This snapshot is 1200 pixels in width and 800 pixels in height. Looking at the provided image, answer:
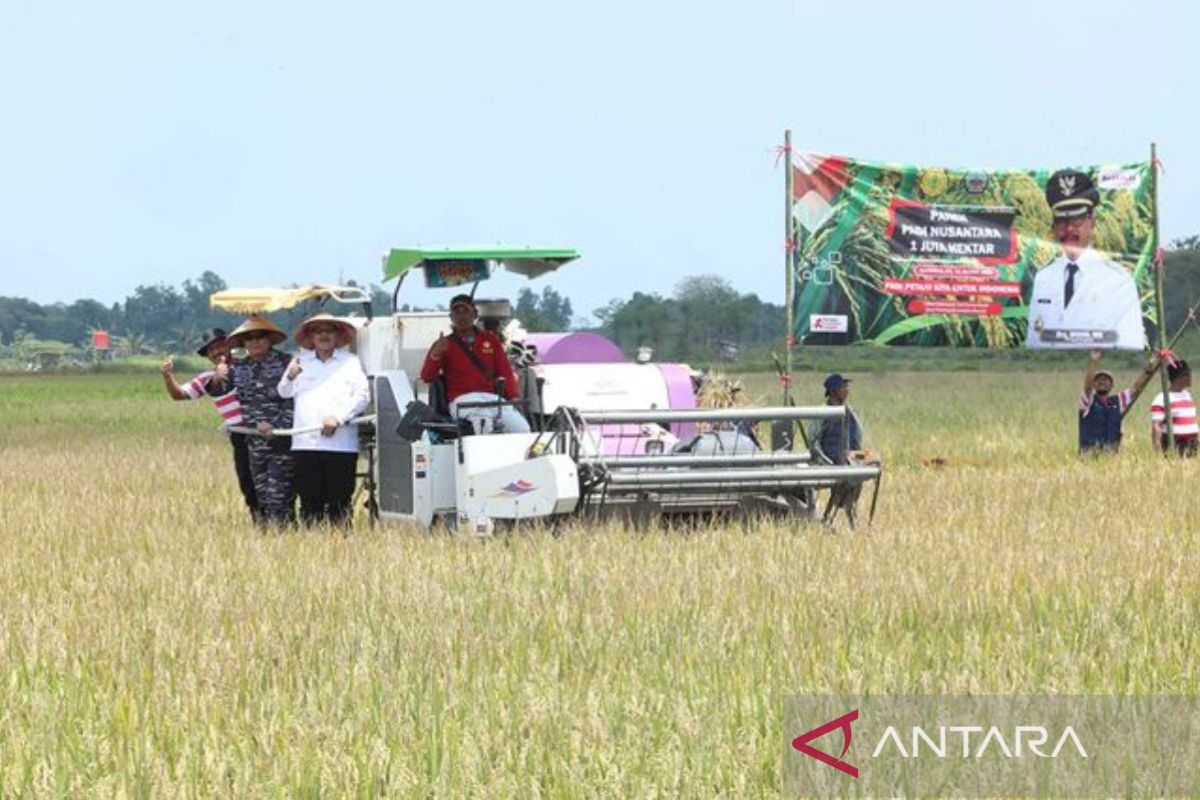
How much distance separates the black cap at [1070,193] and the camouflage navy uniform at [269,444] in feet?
34.2

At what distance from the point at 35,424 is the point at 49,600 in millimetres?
31536

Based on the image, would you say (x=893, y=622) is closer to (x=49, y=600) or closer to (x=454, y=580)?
(x=454, y=580)

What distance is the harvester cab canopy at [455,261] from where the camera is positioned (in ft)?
46.9

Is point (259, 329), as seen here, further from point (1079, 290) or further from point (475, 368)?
point (1079, 290)

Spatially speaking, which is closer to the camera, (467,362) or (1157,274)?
(467,362)

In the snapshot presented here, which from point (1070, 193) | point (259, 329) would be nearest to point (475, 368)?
point (259, 329)

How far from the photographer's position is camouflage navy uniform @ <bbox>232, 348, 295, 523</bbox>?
1477cm

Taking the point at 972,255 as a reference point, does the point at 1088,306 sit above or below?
below

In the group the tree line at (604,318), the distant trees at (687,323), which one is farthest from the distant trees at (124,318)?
the distant trees at (687,323)

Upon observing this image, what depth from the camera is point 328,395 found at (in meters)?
14.4

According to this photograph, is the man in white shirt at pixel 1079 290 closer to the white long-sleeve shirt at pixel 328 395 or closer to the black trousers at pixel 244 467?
the black trousers at pixel 244 467

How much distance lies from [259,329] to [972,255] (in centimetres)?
968

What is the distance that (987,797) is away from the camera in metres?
6.16

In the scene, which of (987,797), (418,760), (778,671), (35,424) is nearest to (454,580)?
(778,671)
